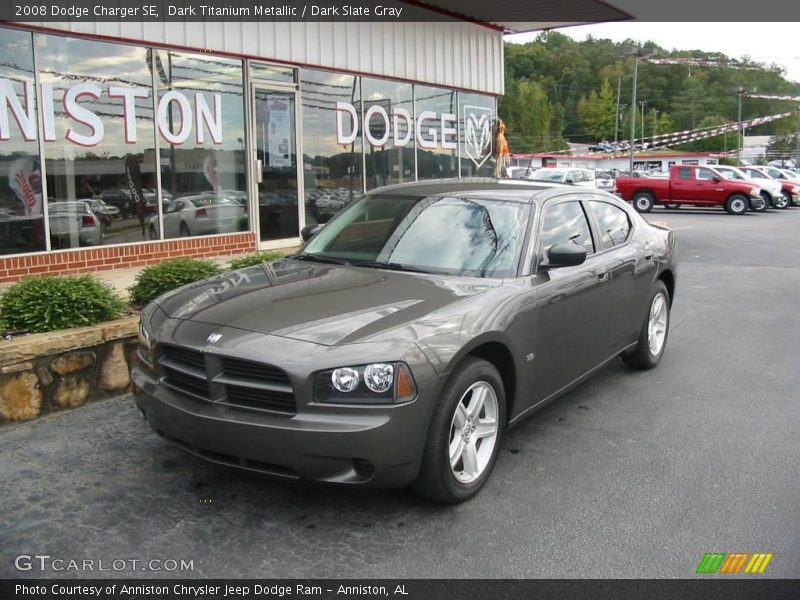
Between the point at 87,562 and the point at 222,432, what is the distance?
2.56 ft

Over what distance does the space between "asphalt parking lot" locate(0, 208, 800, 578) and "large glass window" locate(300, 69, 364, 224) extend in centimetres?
805

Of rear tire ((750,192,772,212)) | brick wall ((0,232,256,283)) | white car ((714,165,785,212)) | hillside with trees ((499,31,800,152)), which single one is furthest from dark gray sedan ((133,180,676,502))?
hillside with trees ((499,31,800,152))

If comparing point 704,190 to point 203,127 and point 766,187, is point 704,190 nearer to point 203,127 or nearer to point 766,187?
point 766,187

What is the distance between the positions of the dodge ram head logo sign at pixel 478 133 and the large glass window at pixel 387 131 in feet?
6.97

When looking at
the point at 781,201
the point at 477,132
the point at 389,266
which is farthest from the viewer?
the point at 781,201

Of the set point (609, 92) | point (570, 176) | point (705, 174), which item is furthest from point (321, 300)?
point (609, 92)

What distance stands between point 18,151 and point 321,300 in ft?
21.1

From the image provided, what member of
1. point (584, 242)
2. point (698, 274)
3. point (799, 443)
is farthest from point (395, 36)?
point (799, 443)

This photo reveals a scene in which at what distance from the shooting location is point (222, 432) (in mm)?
3484

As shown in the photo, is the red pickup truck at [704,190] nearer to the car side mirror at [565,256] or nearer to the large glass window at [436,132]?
the large glass window at [436,132]

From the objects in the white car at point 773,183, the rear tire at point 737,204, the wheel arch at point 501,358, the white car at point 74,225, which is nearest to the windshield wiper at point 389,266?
the wheel arch at point 501,358

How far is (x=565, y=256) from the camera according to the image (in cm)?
446

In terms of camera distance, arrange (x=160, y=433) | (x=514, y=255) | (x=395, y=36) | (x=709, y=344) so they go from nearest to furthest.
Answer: (x=160, y=433) < (x=514, y=255) < (x=709, y=344) < (x=395, y=36)

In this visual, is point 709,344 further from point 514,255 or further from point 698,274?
point 698,274
